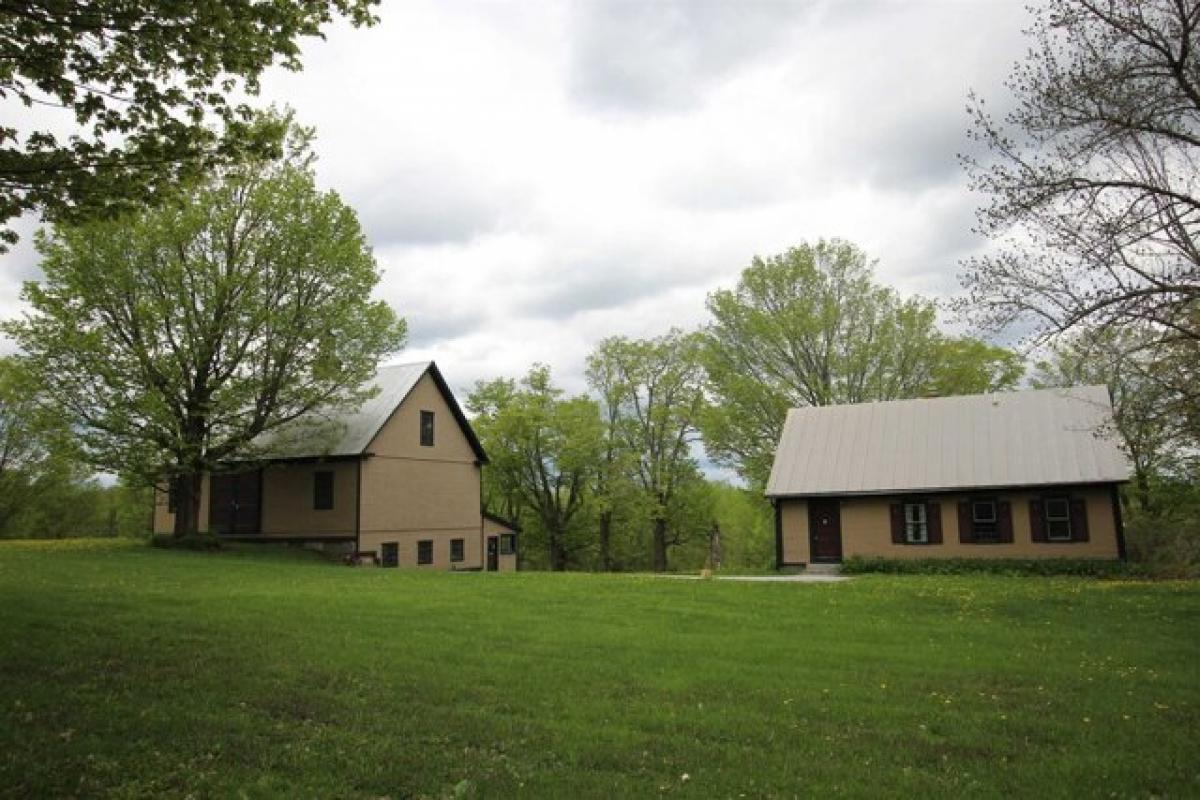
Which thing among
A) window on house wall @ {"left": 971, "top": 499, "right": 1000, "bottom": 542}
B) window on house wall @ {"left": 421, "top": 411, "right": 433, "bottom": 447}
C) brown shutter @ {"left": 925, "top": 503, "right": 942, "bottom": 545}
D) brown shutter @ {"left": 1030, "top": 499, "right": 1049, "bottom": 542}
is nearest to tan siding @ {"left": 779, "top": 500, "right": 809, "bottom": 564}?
brown shutter @ {"left": 925, "top": 503, "right": 942, "bottom": 545}

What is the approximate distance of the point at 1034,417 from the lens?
1192 inches

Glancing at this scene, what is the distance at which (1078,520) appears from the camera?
1077 inches

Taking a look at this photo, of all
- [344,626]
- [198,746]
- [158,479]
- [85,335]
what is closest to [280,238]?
[85,335]

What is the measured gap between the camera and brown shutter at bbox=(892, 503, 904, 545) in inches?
1164

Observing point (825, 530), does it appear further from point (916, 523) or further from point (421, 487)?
point (421, 487)

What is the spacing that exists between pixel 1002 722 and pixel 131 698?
26.6ft

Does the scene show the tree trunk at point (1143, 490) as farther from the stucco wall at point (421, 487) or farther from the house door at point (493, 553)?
the stucco wall at point (421, 487)

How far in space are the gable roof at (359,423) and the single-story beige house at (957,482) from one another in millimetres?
14656

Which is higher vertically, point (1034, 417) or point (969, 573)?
point (1034, 417)

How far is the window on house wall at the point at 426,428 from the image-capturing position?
34.0 metres

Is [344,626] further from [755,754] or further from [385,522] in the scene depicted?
[385,522]

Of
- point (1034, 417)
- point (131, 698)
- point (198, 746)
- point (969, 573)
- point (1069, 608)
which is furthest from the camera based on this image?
point (1034, 417)

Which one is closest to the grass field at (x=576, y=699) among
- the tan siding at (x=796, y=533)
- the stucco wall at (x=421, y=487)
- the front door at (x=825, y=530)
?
the front door at (x=825, y=530)

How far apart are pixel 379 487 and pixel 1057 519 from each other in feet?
78.5
